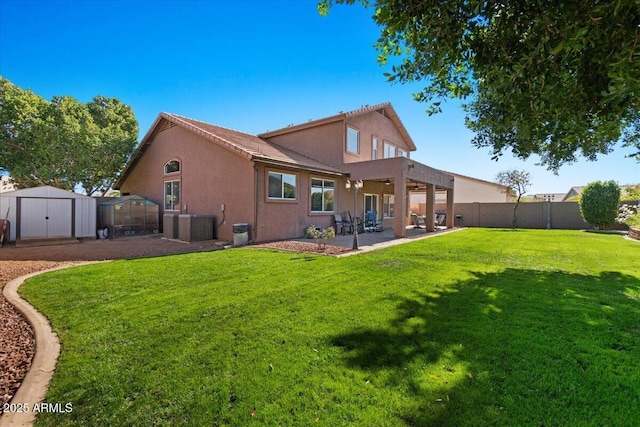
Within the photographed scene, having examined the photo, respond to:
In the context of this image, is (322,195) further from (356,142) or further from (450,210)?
(450,210)

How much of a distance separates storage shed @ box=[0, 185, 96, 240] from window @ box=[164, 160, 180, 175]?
3.69 m

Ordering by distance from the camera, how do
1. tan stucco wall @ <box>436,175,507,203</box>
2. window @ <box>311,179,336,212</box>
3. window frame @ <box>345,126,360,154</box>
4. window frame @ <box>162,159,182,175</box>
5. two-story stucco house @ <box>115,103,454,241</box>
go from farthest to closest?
tan stucco wall @ <box>436,175,507,203</box>, window frame @ <box>345,126,360,154</box>, window frame @ <box>162,159,182,175</box>, window @ <box>311,179,336,212</box>, two-story stucco house @ <box>115,103,454,241</box>

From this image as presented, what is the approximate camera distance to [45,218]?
1309 cm

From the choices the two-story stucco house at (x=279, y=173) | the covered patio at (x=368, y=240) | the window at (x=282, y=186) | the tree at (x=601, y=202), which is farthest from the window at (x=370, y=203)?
the tree at (x=601, y=202)

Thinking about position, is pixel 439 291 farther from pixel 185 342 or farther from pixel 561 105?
pixel 185 342

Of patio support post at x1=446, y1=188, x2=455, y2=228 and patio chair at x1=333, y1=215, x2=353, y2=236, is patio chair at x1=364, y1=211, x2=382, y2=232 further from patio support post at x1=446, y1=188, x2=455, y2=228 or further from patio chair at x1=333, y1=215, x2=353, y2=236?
patio support post at x1=446, y1=188, x2=455, y2=228

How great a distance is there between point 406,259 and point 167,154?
46.6 ft

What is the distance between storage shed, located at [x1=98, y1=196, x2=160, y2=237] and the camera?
14953 mm

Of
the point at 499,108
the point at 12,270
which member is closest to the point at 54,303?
the point at 12,270

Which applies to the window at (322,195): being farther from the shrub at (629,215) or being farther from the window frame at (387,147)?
the shrub at (629,215)

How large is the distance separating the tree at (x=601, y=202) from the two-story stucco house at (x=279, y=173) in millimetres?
7434

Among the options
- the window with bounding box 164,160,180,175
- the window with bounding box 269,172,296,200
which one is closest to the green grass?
the window with bounding box 269,172,296,200

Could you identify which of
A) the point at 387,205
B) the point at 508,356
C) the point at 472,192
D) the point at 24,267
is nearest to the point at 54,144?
the point at 24,267

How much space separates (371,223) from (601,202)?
1329 cm
